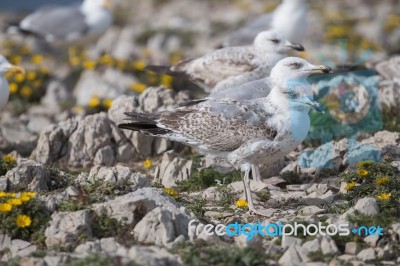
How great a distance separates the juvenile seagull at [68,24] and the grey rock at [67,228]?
10108 mm

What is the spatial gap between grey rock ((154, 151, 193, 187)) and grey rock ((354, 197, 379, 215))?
7.45 feet

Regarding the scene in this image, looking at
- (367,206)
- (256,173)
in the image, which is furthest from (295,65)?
(367,206)

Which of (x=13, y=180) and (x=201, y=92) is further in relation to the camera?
(x=201, y=92)

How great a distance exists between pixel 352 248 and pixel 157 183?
7.58 feet

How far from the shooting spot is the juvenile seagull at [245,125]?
7.38 meters

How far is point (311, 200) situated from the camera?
7672 mm

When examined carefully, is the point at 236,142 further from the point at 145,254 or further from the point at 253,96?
the point at 145,254

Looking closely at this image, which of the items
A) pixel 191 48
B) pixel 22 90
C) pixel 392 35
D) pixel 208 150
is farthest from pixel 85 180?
pixel 392 35

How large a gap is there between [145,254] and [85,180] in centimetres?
177

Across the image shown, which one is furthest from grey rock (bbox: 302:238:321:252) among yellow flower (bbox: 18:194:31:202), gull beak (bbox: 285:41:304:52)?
gull beak (bbox: 285:41:304:52)

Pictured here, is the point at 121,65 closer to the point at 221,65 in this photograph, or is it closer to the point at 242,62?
the point at 221,65

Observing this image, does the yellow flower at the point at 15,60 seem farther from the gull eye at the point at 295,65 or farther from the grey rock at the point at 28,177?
the gull eye at the point at 295,65

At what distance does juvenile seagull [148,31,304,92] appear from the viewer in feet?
33.1

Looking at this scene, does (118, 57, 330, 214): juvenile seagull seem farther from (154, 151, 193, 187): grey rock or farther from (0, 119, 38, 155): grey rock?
(0, 119, 38, 155): grey rock
